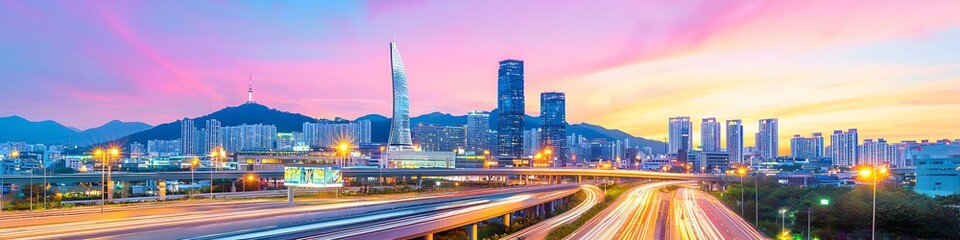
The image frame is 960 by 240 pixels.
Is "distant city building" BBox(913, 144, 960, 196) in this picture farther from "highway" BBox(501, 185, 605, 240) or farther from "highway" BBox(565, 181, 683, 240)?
"highway" BBox(501, 185, 605, 240)

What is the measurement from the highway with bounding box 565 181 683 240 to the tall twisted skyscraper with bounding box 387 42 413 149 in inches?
3130

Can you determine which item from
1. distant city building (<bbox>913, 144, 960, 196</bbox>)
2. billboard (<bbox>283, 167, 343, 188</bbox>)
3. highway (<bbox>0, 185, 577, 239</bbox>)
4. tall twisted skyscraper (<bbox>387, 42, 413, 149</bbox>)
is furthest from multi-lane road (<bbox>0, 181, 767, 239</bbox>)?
tall twisted skyscraper (<bbox>387, 42, 413, 149</bbox>)

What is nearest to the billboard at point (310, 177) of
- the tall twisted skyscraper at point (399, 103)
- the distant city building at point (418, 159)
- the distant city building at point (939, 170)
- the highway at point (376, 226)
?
the highway at point (376, 226)

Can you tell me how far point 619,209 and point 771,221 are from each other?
13.8 meters

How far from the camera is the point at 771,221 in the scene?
57188 mm

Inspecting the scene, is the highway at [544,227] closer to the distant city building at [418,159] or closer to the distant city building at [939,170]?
the distant city building at [939,170]

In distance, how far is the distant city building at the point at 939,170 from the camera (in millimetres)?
93250

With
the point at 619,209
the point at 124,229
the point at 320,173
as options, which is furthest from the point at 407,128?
the point at 124,229

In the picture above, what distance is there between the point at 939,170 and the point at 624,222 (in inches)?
2717

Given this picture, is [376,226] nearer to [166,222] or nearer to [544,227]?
[166,222]

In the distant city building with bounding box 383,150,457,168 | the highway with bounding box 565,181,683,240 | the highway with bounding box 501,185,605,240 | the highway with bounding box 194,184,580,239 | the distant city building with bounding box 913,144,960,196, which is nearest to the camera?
the highway with bounding box 194,184,580,239

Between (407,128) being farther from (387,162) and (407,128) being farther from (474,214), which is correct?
(474,214)

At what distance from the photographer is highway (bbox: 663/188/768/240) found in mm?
43812

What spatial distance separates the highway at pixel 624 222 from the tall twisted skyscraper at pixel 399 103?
7951 cm
